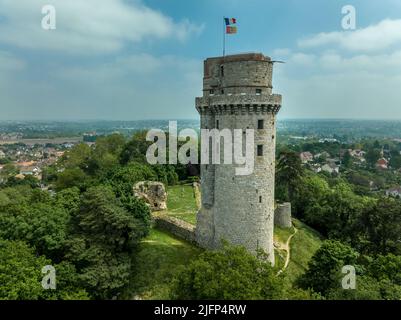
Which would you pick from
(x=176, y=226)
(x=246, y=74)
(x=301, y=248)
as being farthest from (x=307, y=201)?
(x=246, y=74)

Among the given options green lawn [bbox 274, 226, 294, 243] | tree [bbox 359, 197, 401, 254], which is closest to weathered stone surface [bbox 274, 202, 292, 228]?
green lawn [bbox 274, 226, 294, 243]

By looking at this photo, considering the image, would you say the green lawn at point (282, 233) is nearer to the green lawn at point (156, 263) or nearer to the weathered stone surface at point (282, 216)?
the weathered stone surface at point (282, 216)

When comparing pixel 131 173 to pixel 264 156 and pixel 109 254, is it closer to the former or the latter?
pixel 109 254

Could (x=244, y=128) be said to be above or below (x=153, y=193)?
above

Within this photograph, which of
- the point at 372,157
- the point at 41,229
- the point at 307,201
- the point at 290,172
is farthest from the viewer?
the point at 372,157

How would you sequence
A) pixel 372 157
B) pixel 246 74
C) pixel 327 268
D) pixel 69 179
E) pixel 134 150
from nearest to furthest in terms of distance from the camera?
pixel 246 74 < pixel 327 268 < pixel 69 179 < pixel 134 150 < pixel 372 157

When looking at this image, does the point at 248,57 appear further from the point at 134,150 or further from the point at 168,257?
the point at 134,150
